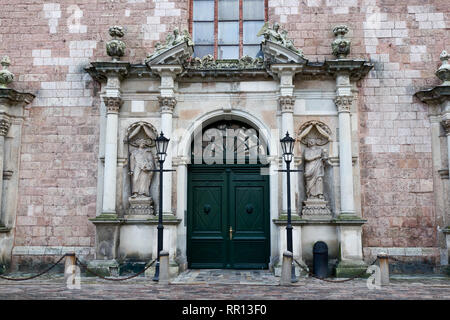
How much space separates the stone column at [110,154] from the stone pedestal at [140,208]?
421mm

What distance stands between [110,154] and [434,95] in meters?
8.43

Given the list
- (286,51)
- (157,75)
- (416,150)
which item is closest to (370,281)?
(416,150)

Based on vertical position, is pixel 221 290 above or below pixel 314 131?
below

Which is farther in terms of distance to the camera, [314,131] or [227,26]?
[227,26]

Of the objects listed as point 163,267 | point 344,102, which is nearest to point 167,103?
point 163,267

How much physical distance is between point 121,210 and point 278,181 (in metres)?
4.09

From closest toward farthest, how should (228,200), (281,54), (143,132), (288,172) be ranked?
(288,172) → (281,54) → (143,132) → (228,200)

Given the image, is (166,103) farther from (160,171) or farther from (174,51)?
(160,171)

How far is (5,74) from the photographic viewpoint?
11781 millimetres

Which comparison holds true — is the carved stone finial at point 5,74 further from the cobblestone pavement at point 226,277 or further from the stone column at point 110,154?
the cobblestone pavement at point 226,277

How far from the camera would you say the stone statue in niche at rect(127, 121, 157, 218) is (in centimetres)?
1140

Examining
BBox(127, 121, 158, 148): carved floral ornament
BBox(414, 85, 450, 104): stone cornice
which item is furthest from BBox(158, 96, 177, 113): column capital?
BBox(414, 85, 450, 104): stone cornice

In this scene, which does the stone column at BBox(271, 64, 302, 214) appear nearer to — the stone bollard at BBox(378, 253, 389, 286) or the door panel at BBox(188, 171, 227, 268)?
the door panel at BBox(188, 171, 227, 268)

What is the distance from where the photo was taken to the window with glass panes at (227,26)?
1252 cm
